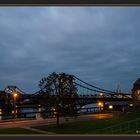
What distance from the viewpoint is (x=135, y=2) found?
→ 11.5 m

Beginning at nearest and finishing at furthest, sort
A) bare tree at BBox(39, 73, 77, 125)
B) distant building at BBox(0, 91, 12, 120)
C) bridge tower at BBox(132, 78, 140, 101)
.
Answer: bare tree at BBox(39, 73, 77, 125) < bridge tower at BBox(132, 78, 140, 101) < distant building at BBox(0, 91, 12, 120)

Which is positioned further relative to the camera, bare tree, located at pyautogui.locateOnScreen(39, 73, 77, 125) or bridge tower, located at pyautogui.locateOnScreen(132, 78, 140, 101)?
bridge tower, located at pyautogui.locateOnScreen(132, 78, 140, 101)

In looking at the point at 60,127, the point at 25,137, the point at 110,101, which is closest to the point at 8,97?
the point at 110,101

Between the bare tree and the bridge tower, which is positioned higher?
the bridge tower

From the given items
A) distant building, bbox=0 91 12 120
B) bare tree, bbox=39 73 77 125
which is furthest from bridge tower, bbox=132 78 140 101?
bare tree, bbox=39 73 77 125

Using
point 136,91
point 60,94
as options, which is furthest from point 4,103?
point 60,94

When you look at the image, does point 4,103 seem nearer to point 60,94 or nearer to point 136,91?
point 136,91

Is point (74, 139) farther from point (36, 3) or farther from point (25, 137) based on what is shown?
point (36, 3)

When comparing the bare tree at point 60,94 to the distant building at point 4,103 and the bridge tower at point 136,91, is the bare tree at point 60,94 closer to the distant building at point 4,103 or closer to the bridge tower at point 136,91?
the bridge tower at point 136,91

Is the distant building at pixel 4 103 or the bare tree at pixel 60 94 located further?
the distant building at pixel 4 103

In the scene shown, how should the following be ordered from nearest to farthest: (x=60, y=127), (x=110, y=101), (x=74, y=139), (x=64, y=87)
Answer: (x=74, y=139) < (x=60, y=127) < (x=64, y=87) < (x=110, y=101)

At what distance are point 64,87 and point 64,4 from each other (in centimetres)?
1958

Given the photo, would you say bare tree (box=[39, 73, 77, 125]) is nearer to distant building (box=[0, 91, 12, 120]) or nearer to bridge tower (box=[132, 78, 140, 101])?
bridge tower (box=[132, 78, 140, 101])

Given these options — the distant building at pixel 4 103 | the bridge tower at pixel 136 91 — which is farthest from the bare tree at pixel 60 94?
the distant building at pixel 4 103
